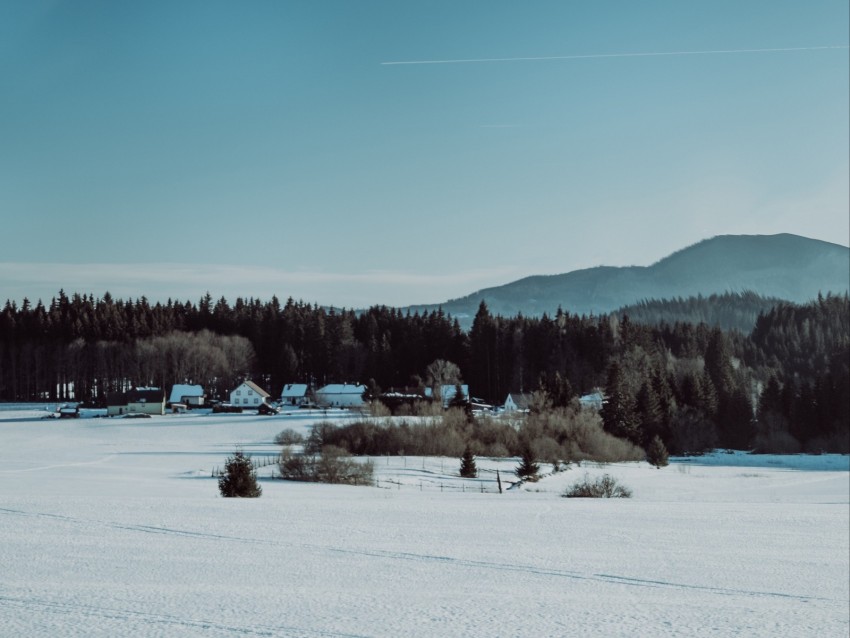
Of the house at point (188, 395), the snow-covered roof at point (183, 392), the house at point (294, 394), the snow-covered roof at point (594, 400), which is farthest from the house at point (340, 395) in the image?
the snow-covered roof at point (594, 400)

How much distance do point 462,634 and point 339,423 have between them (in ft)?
196

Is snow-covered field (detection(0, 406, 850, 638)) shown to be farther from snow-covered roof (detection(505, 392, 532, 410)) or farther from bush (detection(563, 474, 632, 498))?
snow-covered roof (detection(505, 392, 532, 410))

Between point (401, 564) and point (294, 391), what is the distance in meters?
101

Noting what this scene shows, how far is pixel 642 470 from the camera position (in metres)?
58.1

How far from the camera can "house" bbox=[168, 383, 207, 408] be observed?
10469 centimetres

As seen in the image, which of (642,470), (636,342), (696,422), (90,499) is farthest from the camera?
(636,342)

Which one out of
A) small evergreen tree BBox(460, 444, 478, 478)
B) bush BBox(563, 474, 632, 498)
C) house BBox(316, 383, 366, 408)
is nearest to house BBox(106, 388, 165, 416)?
house BBox(316, 383, 366, 408)

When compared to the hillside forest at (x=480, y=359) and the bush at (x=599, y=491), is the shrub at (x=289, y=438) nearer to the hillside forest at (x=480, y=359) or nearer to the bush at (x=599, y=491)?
the hillside forest at (x=480, y=359)

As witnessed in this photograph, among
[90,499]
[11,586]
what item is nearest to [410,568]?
[11,586]

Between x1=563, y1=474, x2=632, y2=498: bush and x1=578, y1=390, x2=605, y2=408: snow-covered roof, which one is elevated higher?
x1=578, y1=390, x2=605, y2=408: snow-covered roof

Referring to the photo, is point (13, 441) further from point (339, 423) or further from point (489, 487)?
point (489, 487)

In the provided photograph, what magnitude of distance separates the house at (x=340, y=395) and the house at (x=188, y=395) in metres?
15.7

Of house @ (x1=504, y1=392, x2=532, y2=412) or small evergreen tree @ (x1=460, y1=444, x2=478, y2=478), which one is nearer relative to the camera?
small evergreen tree @ (x1=460, y1=444, x2=478, y2=478)

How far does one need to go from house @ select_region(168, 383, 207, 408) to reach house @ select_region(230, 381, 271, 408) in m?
5.79
